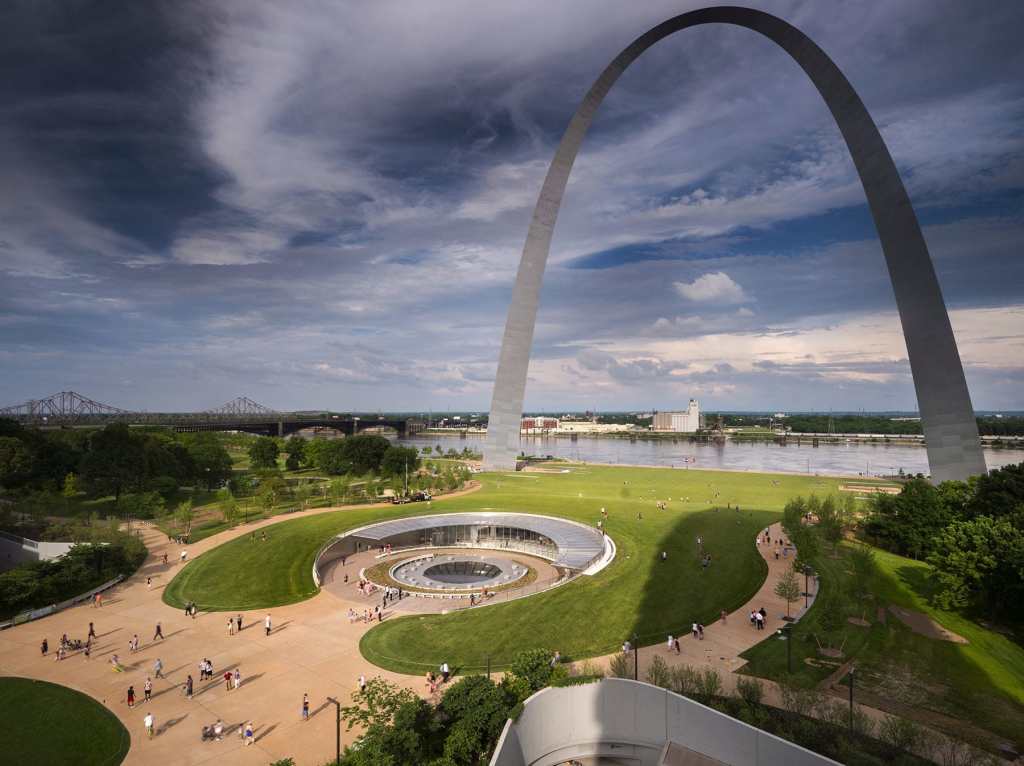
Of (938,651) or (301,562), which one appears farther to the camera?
(301,562)

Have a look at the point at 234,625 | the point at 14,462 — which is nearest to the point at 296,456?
the point at 14,462

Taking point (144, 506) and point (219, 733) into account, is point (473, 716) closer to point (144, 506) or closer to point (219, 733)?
point (219, 733)

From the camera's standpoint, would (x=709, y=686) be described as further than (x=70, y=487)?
No

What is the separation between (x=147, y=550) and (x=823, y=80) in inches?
2213

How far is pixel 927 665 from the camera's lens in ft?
65.6

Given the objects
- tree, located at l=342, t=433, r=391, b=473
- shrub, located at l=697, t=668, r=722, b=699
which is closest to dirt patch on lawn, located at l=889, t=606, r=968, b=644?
shrub, located at l=697, t=668, r=722, b=699

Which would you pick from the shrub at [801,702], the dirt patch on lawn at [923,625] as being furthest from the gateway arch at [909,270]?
the shrub at [801,702]

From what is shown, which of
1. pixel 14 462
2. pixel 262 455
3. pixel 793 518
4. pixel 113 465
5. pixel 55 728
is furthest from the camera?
pixel 262 455

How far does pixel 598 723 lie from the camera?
16.4 meters

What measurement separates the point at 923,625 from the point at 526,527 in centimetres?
2447

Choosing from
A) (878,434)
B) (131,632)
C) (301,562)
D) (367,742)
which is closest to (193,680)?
(131,632)

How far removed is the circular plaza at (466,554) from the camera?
108ft

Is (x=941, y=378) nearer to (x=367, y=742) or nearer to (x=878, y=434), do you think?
(x=367, y=742)

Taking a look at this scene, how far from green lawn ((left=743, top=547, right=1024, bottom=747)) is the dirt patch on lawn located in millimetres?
311
